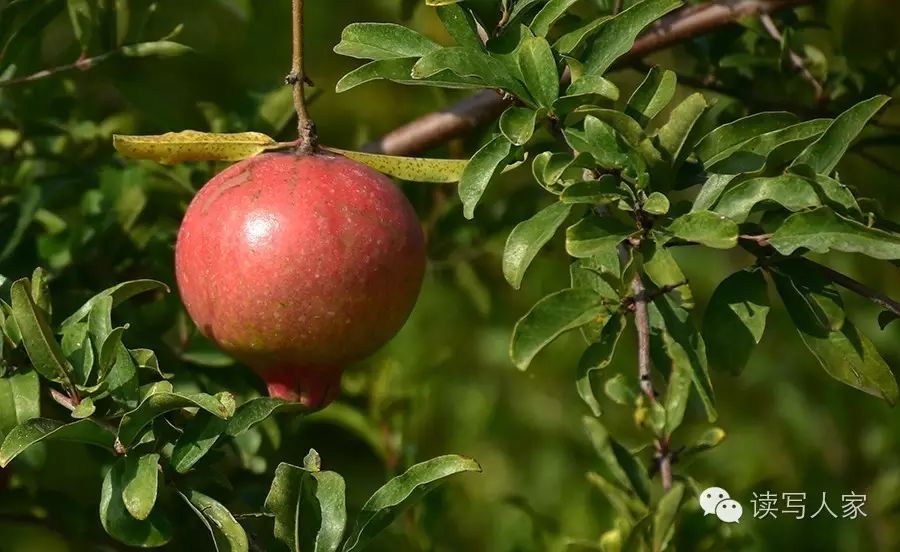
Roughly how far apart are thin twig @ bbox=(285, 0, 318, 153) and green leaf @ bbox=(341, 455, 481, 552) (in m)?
0.31

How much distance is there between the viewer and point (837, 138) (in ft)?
3.48

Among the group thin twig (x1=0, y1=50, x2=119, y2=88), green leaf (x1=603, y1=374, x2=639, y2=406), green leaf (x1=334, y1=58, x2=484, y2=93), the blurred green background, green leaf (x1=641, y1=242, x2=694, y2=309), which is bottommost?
the blurred green background

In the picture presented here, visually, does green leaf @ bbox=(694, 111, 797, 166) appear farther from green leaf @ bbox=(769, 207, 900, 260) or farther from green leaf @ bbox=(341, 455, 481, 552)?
green leaf @ bbox=(341, 455, 481, 552)

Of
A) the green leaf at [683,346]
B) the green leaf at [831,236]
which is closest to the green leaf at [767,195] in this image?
the green leaf at [831,236]

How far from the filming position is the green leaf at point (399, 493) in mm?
1023

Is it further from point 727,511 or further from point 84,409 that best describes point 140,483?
point 727,511

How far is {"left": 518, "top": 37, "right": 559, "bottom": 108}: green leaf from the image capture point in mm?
1050

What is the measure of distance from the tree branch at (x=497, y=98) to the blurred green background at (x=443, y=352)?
0.34ft

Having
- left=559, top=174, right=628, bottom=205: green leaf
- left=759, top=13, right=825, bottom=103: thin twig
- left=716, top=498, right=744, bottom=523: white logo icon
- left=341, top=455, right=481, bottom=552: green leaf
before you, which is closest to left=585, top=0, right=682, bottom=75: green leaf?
left=559, top=174, right=628, bottom=205: green leaf

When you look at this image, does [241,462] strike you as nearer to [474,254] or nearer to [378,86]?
[474,254]

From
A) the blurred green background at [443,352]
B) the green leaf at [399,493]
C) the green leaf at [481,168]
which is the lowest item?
the blurred green background at [443,352]

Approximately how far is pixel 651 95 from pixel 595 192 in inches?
4.5

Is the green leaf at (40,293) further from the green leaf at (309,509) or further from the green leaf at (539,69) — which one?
the green leaf at (539,69)

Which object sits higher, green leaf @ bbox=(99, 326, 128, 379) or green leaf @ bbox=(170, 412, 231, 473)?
green leaf @ bbox=(99, 326, 128, 379)
